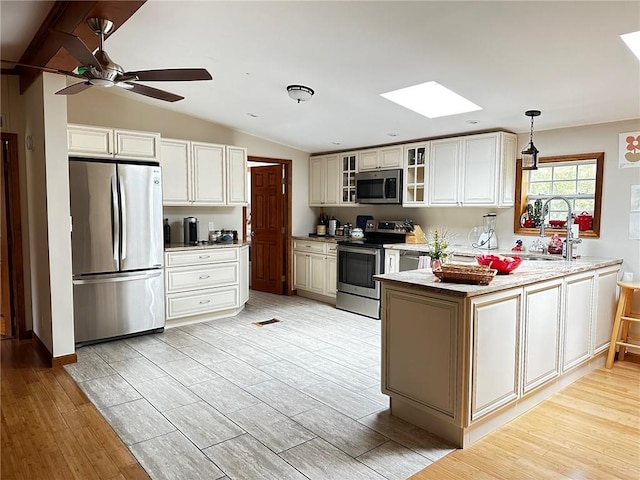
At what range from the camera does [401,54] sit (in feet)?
10.3

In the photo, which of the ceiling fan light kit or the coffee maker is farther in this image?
the coffee maker

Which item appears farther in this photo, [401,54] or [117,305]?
[117,305]

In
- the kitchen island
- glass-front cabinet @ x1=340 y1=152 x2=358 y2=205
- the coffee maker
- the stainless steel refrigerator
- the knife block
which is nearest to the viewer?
the kitchen island

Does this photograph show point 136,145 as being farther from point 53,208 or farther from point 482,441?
point 482,441

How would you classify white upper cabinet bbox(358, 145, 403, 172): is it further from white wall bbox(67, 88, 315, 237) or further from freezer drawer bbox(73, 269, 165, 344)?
freezer drawer bbox(73, 269, 165, 344)

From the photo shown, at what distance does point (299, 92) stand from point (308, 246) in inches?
114

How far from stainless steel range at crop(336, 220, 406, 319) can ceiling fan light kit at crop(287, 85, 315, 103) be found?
2134mm

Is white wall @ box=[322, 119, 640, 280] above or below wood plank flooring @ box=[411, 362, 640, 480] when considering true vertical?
above

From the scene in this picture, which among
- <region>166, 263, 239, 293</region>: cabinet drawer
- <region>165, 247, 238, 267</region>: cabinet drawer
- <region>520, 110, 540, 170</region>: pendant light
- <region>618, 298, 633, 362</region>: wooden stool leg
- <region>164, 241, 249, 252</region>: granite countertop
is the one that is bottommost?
<region>618, 298, 633, 362</region>: wooden stool leg

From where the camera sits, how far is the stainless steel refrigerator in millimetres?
4172

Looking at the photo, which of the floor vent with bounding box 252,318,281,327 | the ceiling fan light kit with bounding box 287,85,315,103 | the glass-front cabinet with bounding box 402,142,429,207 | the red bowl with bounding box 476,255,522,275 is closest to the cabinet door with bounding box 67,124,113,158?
the ceiling fan light kit with bounding box 287,85,315,103

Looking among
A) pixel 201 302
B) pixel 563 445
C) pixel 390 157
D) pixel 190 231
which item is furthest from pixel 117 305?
pixel 563 445

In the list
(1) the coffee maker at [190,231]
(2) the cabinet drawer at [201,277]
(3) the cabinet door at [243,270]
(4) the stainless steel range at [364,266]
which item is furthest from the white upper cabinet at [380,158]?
(1) the coffee maker at [190,231]

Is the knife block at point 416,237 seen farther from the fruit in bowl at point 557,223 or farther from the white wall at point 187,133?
the white wall at point 187,133
